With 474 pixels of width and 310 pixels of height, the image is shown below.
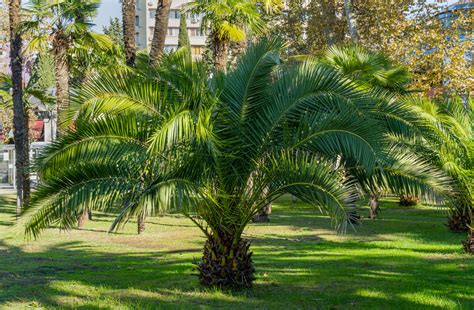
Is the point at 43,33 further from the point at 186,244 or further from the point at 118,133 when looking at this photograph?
the point at 118,133

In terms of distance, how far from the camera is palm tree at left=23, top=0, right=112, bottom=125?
63.9 feet

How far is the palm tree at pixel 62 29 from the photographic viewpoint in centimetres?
1947

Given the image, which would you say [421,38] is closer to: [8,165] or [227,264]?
[227,264]

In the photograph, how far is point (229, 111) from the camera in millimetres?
9391

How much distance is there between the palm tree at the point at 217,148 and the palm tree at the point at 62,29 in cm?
1070

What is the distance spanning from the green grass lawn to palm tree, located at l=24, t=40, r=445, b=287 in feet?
2.83

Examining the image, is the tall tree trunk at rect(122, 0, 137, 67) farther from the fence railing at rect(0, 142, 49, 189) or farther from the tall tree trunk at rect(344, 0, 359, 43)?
the fence railing at rect(0, 142, 49, 189)

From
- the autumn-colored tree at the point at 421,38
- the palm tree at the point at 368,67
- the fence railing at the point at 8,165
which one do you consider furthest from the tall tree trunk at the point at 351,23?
the fence railing at the point at 8,165

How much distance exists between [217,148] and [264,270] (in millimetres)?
3539

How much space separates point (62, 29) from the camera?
1956 cm

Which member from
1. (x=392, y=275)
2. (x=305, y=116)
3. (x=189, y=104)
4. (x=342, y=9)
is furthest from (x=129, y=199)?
A: (x=342, y=9)

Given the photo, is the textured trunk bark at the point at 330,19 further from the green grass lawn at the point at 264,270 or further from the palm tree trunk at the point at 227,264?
the palm tree trunk at the point at 227,264

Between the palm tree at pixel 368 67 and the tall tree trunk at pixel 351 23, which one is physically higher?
the tall tree trunk at pixel 351 23

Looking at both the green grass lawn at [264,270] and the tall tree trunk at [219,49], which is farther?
the tall tree trunk at [219,49]
